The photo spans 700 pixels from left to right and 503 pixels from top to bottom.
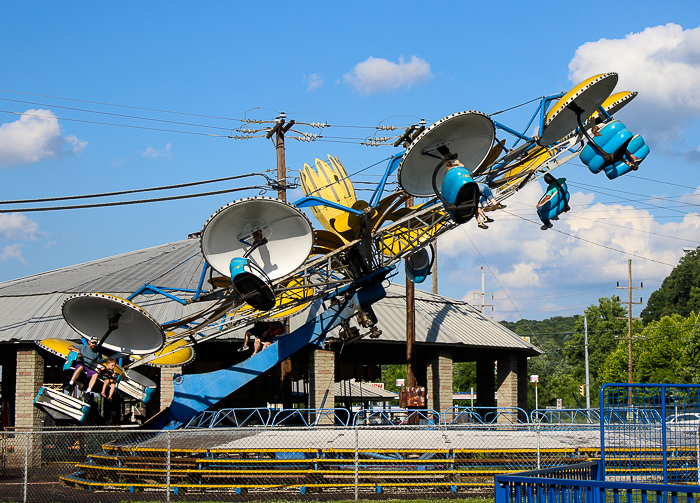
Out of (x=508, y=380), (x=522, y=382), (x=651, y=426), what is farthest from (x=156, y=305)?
(x=651, y=426)

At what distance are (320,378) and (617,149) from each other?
1423 centimetres

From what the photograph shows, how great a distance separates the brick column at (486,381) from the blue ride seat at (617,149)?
2020 cm

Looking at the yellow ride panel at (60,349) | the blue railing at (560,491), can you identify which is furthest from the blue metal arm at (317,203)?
the blue railing at (560,491)

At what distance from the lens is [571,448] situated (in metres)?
16.2

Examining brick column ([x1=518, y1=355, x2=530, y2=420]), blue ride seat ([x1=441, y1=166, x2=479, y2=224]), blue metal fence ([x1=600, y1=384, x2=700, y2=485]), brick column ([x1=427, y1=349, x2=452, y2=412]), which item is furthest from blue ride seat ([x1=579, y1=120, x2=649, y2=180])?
brick column ([x1=518, y1=355, x2=530, y2=420])

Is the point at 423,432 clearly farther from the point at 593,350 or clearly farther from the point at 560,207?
the point at 593,350

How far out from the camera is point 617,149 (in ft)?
52.2

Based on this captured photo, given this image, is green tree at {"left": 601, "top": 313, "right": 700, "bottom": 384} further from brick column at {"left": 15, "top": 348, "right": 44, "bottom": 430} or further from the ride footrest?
the ride footrest

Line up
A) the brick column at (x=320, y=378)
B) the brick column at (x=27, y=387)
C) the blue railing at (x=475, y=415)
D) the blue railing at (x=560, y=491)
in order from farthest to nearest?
the brick column at (x=320, y=378), the brick column at (x=27, y=387), the blue railing at (x=475, y=415), the blue railing at (x=560, y=491)

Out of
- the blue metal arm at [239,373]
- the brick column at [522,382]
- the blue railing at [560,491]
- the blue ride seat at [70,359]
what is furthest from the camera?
the brick column at [522,382]

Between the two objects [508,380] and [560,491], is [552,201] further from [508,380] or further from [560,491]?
[508,380]

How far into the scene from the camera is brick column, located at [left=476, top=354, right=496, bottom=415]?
35622mm

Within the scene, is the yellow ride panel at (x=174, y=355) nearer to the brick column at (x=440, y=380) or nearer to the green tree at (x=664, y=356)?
the brick column at (x=440, y=380)

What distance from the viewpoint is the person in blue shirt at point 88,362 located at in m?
17.8
